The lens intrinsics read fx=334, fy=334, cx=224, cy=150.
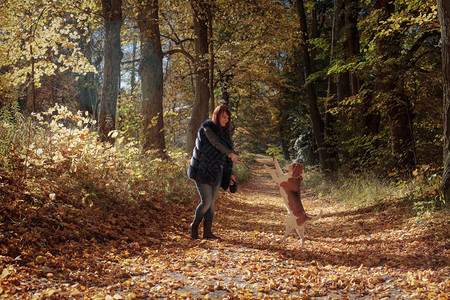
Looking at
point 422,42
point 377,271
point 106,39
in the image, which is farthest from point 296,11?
point 377,271

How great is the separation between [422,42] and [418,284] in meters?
6.97

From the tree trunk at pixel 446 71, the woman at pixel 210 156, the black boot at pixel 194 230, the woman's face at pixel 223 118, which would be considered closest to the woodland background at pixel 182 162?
the tree trunk at pixel 446 71

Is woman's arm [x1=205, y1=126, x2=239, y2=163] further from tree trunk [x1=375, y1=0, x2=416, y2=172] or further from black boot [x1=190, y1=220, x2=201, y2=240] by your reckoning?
tree trunk [x1=375, y1=0, x2=416, y2=172]

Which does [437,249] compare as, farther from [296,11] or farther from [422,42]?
[296,11]

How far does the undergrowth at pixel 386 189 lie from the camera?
20.8 ft

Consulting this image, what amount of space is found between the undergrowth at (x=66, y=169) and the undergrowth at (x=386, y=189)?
17.3 ft

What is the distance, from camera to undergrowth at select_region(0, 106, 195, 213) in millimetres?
4668

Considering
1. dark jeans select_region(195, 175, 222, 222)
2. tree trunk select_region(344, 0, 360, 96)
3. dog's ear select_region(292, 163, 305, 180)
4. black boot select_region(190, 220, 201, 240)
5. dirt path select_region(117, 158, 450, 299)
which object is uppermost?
tree trunk select_region(344, 0, 360, 96)

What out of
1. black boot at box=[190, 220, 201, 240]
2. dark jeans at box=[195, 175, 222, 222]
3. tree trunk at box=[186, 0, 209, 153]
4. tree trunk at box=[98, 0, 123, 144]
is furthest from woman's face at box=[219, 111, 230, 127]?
tree trunk at box=[186, 0, 209, 153]

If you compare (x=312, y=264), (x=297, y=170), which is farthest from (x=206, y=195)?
(x=312, y=264)

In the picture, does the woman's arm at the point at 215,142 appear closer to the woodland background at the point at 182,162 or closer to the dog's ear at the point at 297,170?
the dog's ear at the point at 297,170

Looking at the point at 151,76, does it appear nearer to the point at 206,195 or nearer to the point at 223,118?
the point at 223,118

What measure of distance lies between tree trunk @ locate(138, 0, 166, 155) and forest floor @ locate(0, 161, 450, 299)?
4.21 m

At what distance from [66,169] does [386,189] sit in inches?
296
